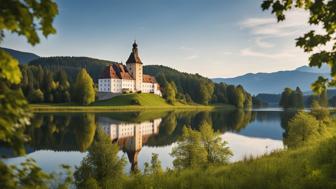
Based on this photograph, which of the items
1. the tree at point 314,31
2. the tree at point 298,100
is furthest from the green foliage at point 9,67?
the tree at point 298,100

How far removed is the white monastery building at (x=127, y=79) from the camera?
138 metres

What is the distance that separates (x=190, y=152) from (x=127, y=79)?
122844mm

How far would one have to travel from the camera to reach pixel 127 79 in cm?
14375

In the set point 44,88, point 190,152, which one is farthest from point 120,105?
point 190,152

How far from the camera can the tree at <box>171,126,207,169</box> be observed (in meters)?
22.8

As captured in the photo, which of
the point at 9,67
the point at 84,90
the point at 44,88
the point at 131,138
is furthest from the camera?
the point at 44,88

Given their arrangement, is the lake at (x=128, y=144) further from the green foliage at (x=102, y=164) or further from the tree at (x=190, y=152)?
the green foliage at (x=102, y=164)

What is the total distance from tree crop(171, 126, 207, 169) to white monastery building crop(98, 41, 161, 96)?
113895 millimetres

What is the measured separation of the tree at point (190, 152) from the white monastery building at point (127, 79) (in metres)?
114

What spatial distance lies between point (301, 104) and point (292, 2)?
140706 millimetres

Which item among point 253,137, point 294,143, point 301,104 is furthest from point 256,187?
point 301,104

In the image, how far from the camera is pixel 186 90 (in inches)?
7820

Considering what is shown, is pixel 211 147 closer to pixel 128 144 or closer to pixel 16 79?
pixel 128 144

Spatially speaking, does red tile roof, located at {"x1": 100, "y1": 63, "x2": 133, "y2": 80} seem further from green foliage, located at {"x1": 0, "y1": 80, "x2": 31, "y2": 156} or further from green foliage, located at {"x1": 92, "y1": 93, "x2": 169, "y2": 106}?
green foliage, located at {"x1": 0, "y1": 80, "x2": 31, "y2": 156}
